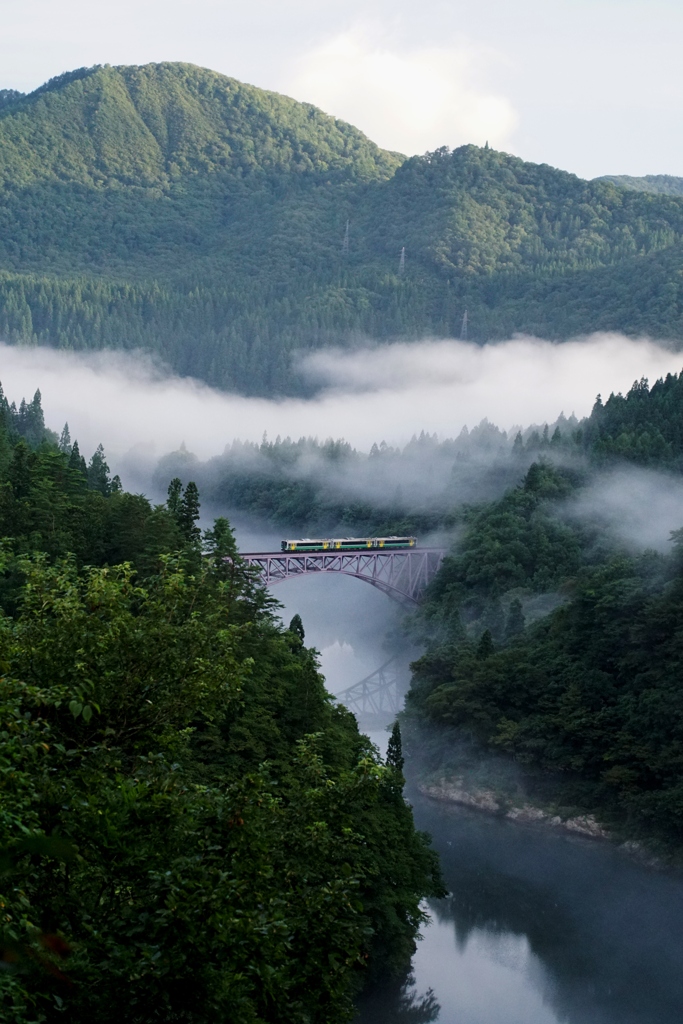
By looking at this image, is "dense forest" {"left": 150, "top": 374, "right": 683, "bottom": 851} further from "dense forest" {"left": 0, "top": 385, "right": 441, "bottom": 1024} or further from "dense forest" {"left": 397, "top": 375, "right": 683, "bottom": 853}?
"dense forest" {"left": 0, "top": 385, "right": 441, "bottom": 1024}

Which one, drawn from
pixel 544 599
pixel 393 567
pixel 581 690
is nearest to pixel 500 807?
pixel 581 690

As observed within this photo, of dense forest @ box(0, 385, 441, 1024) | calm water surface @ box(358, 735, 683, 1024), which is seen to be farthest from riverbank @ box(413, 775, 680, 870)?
dense forest @ box(0, 385, 441, 1024)

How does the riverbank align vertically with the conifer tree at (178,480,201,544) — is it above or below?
below

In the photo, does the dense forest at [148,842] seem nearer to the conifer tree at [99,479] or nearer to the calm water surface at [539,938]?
the calm water surface at [539,938]

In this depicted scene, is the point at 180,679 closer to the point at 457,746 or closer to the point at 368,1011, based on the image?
the point at 368,1011

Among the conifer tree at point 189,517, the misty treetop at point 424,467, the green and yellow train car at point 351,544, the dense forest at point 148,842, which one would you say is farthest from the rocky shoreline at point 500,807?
the misty treetop at point 424,467
